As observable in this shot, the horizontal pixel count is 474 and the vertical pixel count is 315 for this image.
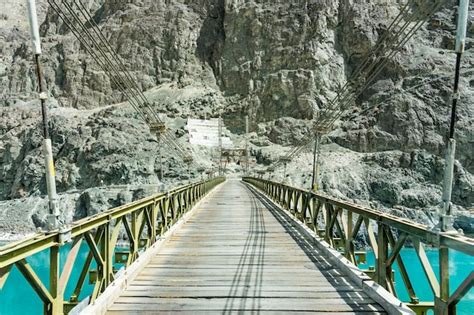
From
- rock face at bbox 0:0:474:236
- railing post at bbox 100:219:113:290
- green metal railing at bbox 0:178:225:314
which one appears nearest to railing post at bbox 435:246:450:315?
green metal railing at bbox 0:178:225:314

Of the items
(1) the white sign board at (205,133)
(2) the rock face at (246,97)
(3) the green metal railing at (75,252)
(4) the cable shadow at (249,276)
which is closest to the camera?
(3) the green metal railing at (75,252)

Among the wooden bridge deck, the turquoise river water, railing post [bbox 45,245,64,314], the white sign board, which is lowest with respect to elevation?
the turquoise river water

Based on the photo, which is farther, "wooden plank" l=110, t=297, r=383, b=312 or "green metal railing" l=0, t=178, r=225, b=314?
"wooden plank" l=110, t=297, r=383, b=312

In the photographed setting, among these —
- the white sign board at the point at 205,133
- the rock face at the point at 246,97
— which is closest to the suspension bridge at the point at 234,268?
the rock face at the point at 246,97

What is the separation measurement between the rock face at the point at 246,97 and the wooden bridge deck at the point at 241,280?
3859 centimetres

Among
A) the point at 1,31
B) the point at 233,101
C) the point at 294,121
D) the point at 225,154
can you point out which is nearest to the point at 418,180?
the point at 294,121

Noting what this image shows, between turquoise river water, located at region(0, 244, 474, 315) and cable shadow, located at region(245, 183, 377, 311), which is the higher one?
cable shadow, located at region(245, 183, 377, 311)

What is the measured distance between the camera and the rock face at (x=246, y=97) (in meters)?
56.0

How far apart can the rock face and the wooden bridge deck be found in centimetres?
3859

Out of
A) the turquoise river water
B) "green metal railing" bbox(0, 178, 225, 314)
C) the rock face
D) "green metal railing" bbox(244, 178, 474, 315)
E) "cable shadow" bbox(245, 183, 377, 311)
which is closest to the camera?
"green metal railing" bbox(0, 178, 225, 314)

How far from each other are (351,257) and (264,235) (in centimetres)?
378

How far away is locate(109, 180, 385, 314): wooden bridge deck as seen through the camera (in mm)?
5070

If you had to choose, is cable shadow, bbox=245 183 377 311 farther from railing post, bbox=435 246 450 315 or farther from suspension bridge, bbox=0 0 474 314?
railing post, bbox=435 246 450 315

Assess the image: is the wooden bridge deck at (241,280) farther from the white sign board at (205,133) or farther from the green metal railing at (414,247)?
the white sign board at (205,133)
